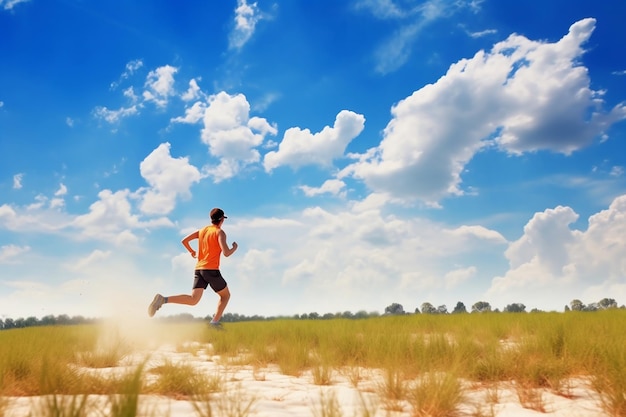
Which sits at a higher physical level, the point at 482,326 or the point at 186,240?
the point at 186,240

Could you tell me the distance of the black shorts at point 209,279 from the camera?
9203 mm

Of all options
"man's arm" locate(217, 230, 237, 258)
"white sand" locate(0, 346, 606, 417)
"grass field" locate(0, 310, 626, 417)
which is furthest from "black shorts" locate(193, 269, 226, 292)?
"white sand" locate(0, 346, 606, 417)

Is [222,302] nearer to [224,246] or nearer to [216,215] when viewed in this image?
[224,246]

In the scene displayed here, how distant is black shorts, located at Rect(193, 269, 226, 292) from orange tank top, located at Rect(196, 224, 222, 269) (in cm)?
10

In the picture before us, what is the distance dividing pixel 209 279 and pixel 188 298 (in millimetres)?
572

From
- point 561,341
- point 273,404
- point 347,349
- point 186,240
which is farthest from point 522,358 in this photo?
point 186,240

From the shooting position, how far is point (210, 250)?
30.2 feet

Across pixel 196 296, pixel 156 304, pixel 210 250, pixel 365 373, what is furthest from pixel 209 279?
pixel 365 373

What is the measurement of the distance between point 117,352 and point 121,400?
412 centimetres

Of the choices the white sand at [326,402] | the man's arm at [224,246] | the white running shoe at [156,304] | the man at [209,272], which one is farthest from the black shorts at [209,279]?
the white sand at [326,402]

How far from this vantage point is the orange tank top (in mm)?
9203

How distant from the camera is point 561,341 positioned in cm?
564

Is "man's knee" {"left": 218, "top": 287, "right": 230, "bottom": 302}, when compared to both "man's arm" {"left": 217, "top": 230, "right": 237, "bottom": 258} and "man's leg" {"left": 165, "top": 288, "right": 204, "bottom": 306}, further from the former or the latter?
"man's arm" {"left": 217, "top": 230, "right": 237, "bottom": 258}

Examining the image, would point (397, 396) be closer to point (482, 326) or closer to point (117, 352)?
point (117, 352)
